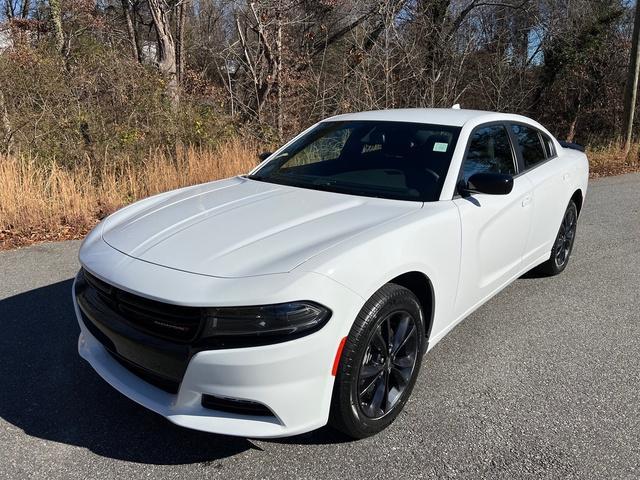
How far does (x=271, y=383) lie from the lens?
210 centimetres

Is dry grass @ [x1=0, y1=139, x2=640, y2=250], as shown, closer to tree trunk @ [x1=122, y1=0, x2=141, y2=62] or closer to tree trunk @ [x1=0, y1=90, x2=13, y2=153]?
tree trunk @ [x1=0, y1=90, x2=13, y2=153]

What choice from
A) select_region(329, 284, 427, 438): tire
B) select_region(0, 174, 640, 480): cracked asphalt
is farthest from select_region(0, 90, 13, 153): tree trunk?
select_region(329, 284, 427, 438): tire

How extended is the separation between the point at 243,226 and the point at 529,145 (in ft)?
8.92

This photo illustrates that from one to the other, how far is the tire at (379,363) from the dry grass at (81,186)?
16.4ft

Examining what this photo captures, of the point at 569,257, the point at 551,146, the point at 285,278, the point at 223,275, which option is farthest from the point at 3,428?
the point at 569,257

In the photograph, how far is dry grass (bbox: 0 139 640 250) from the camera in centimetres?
638

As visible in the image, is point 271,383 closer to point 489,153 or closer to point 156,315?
Result: point 156,315

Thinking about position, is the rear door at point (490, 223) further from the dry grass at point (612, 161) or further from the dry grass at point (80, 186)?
the dry grass at point (612, 161)

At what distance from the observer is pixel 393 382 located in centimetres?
269

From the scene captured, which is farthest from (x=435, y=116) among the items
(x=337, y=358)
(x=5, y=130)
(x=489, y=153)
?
(x=5, y=130)

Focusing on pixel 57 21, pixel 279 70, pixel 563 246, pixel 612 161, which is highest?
pixel 57 21

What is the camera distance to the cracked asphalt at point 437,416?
2375 mm

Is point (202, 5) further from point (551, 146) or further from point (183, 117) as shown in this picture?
point (551, 146)

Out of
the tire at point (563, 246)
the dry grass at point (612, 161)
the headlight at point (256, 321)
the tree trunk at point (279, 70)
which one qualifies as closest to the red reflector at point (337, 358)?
the headlight at point (256, 321)
